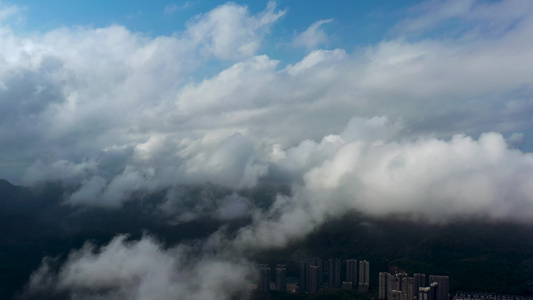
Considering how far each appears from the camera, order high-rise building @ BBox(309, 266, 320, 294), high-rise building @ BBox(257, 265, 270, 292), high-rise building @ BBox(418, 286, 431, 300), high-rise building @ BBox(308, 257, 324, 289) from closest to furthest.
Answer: high-rise building @ BBox(418, 286, 431, 300)
high-rise building @ BBox(309, 266, 320, 294)
high-rise building @ BBox(257, 265, 270, 292)
high-rise building @ BBox(308, 257, 324, 289)

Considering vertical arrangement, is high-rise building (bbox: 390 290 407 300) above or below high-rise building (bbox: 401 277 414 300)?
below

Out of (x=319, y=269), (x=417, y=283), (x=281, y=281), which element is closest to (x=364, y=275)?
(x=319, y=269)

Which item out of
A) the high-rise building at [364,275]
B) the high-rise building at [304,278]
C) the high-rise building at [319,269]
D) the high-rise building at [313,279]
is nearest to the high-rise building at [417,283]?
the high-rise building at [364,275]

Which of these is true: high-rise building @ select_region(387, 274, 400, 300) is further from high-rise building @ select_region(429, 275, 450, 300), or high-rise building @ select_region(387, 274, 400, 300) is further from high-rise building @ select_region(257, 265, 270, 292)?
high-rise building @ select_region(257, 265, 270, 292)

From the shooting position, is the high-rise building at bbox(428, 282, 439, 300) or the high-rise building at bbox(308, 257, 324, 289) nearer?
the high-rise building at bbox(428, 282, 439, 300)

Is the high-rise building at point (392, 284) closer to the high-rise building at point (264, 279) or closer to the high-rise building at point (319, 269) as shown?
the high-rise building at point (319, 269)

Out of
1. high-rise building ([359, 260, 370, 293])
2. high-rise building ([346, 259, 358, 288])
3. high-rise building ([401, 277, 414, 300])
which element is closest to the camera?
high-rise building ([401, 277, 414, 300])

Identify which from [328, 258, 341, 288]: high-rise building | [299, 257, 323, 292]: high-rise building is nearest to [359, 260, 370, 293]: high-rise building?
[328, 258, 341, 288]: high-rise building
